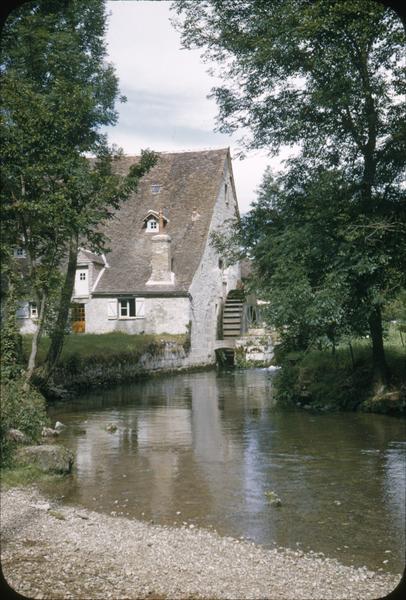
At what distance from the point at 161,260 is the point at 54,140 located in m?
14.6

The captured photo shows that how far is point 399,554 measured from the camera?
6.37 meters

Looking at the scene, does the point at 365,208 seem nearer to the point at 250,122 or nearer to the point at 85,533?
the point at 250,122

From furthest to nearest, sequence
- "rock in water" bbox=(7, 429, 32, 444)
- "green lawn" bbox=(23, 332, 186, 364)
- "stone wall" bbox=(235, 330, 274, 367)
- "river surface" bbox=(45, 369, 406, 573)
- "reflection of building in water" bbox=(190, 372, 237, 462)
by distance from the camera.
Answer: "stone wall" bbox=(235, 330, 274, 367) → "green lawn" bbox=(23, 332, 186, 364) → "reflection of building in water" bbox=(190, 372, 237, 462) → "rock in water" bbox=(7, 429, 32, 444) → "river surface" bbox=(45, 369, 406, 573)

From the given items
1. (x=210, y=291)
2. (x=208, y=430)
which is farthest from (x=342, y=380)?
(x=210, y=291)

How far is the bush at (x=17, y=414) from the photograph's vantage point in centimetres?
906

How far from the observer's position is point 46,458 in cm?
934

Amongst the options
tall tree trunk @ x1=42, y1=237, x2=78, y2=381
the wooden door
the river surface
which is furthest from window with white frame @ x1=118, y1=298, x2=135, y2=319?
the river surface

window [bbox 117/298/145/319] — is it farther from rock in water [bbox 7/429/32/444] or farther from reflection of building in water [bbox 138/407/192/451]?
rock in water [bbox 7/429/32/444]

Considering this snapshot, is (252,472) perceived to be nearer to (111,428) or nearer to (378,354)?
(111,428)

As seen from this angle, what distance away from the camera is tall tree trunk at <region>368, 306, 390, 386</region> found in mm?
14789

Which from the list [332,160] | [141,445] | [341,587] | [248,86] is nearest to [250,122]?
[248,86]

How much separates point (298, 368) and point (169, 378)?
7914 millimetres

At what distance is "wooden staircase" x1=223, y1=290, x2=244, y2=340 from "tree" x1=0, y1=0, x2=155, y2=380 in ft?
46.6

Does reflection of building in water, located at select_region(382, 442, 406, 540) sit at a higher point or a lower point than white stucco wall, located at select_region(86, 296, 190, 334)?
lower
